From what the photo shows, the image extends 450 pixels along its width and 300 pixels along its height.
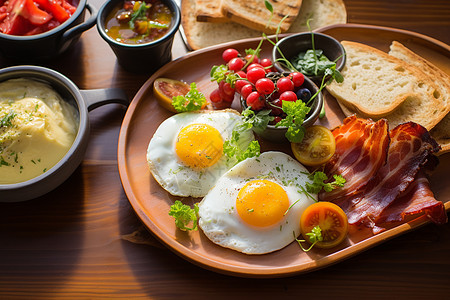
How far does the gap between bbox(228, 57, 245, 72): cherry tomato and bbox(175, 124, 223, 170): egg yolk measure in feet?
1.67

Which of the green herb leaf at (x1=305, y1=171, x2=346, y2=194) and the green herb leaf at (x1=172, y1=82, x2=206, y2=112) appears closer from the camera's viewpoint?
the green herb leaf at (x1=305, y1=171, x2=346, y2=194)

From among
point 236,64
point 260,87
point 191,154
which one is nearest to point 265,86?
point 260,87

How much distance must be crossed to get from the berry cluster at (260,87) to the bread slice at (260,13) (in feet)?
1.94

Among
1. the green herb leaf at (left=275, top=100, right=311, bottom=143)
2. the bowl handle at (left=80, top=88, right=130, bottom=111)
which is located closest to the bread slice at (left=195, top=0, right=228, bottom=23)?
the bowl handle at (left=80, top=88, right=130, bottom=111)

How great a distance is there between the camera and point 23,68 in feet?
8.91

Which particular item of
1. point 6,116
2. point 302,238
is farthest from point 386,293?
point 6,116

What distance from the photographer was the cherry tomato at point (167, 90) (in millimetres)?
2883

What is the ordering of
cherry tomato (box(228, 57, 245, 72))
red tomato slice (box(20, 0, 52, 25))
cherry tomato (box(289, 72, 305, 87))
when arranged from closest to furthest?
cherry tomato (box(289, 72, 305, 87))
cherry tomato (box(228, 57, 245, 72))
red tomato slice (box(20, 0, 52, 25))

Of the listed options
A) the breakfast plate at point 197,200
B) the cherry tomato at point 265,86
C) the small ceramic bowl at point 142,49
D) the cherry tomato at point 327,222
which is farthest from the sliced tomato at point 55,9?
the cherry tomato at point 327,222

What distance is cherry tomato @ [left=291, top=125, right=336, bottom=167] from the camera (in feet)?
8.48

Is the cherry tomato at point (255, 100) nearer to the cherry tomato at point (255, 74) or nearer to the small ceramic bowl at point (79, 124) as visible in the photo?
the cherry tomato at point (255, 74)

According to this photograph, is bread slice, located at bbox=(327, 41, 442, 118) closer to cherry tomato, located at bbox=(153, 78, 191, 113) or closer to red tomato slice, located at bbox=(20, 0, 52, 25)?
cherry tomato, located at bbox=(153, 78, 191, 113)

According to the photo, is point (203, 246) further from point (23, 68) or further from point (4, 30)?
point (4, 30)

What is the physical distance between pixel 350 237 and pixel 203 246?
875mm
